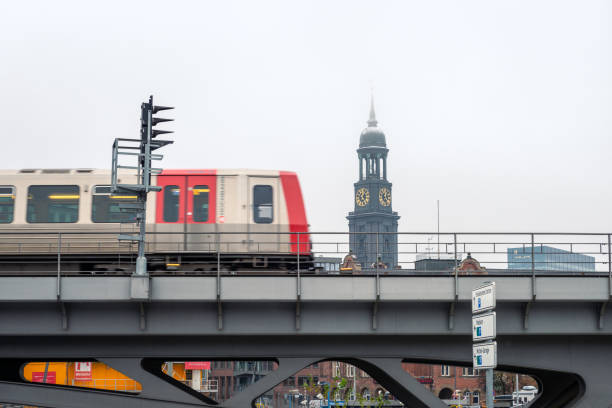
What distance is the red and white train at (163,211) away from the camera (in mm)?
26859

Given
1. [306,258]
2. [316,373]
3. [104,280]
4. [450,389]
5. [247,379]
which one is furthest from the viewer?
[247,379]

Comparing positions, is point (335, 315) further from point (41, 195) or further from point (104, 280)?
point (41, 195)

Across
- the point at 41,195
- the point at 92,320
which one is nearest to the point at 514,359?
the point at 92,320

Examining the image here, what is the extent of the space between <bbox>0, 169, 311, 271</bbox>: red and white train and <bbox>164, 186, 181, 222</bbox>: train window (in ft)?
0.11

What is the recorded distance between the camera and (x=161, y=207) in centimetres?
2734

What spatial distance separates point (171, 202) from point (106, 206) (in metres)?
2.11

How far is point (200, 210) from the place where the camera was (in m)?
27.4

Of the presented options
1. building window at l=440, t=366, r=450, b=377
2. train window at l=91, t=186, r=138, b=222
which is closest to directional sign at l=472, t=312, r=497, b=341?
train window at l=91, t=186, r=138, b=222

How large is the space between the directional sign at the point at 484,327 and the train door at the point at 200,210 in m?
14.3

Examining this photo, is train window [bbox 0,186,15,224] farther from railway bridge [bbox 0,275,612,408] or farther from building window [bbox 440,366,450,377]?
building window [bbox 440,366,450,377]

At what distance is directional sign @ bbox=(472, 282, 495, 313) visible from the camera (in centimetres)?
1267

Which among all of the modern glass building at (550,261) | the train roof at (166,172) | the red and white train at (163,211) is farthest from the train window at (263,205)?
the modern glass building at (550,261)

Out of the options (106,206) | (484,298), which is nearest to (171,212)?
(106,206)

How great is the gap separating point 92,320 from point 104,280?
3.83ft
